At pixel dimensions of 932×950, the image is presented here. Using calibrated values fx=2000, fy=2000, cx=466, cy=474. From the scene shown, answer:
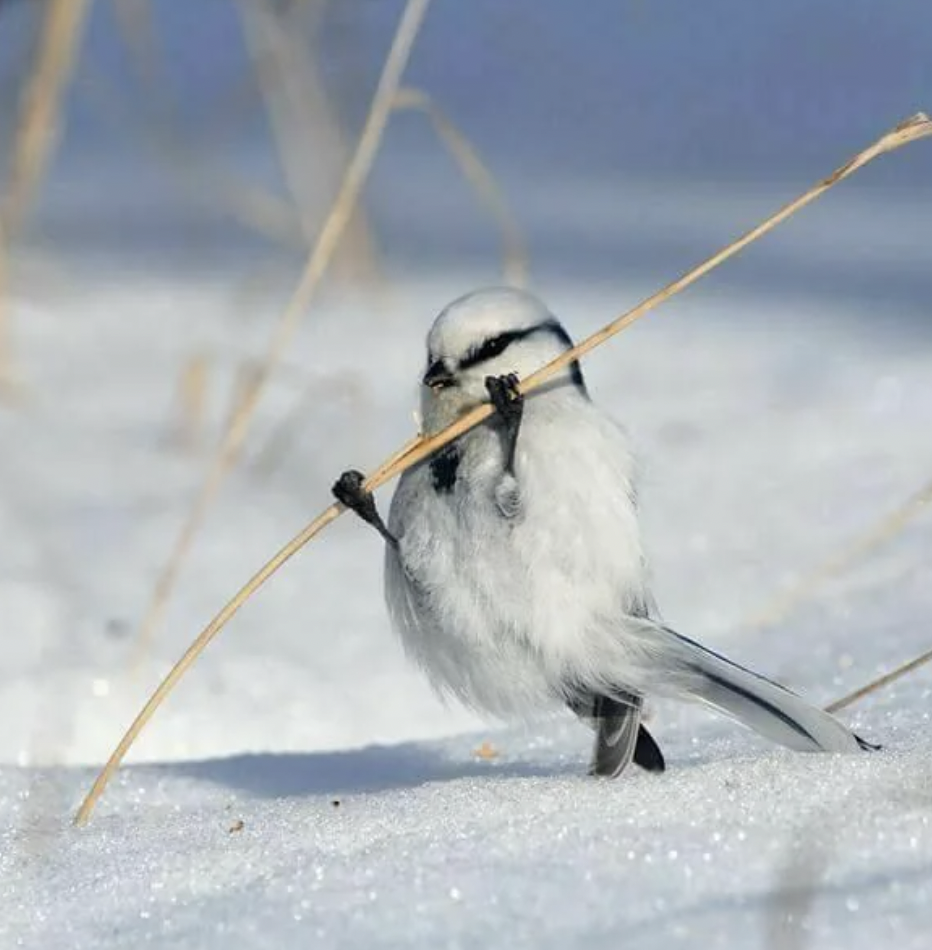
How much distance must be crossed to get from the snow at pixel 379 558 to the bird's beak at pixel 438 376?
0.25 meters

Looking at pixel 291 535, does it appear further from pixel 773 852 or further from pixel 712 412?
pixel 773 852

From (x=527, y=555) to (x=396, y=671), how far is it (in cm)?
89

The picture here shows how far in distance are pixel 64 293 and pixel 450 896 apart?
137 inches

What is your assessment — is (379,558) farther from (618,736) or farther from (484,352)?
(618,736)

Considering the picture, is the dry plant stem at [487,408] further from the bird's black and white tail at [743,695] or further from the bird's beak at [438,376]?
the bird's black and white tail at [743,695]

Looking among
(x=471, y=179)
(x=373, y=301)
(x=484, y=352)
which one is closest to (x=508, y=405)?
(x=484, y=352)

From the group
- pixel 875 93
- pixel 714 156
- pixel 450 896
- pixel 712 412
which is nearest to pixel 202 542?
pixel 712 412

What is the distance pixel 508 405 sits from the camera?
7.02ft

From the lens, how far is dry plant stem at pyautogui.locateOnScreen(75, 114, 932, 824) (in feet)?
6.69

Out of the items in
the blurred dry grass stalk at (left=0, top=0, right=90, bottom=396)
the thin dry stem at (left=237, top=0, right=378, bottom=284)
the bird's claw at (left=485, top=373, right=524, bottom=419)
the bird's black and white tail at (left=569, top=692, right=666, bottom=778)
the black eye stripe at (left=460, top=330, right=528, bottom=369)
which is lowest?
the bird's black and white tail at (left=569, top=692, right=666, bottom=778)

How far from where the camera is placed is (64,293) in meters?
4.87

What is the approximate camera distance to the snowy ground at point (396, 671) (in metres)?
1.62

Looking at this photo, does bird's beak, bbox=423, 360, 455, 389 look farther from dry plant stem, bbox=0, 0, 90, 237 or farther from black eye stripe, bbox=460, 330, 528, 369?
dry plant stem, bbox=0, 0, 90, 237

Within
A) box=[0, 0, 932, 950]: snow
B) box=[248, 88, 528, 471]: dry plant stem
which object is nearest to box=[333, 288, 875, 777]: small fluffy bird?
box=[0, 0, 932, 950]: snow
